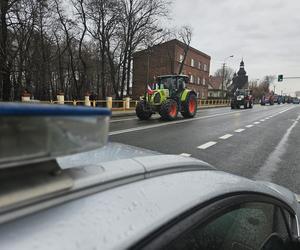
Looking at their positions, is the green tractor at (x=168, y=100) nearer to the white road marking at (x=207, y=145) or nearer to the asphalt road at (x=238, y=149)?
the asphalt road at (x=238, y=149)

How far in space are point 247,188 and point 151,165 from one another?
0.52 meters

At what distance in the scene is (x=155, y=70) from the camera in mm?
59500

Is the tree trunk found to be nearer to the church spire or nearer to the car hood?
the car hood

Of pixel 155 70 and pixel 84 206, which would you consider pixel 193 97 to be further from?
pixel 155 70

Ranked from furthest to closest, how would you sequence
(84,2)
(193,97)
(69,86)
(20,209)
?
(69,86) < (84,2) < (193,97) < (20,209)

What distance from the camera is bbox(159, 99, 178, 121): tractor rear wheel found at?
17172 mm

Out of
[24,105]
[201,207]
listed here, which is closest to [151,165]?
[201,207]

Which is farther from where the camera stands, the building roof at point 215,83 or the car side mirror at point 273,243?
the building roof at point 215,83

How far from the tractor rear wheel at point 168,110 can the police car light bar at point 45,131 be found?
16.1 meters

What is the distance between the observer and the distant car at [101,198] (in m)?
0.92

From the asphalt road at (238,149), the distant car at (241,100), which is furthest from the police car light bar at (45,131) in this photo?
the distant car at (241,100)

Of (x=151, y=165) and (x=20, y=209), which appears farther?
(x=151, y=165)

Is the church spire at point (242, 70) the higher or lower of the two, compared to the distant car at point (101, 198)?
higher

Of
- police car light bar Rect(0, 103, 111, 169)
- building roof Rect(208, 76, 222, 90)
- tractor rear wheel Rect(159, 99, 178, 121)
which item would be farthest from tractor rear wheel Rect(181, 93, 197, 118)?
building roof Rect(208, 76, 222, 90)
